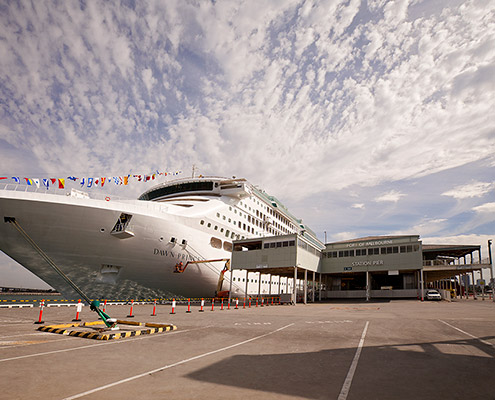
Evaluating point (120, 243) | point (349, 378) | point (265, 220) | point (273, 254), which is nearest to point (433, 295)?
point (273, 254)

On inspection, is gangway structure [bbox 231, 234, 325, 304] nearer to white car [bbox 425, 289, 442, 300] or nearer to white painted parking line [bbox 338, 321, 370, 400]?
white car [bbox 425, 289, 442, 300]

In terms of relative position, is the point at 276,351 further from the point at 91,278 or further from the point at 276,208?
the point at 276,208

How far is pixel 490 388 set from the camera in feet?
15.9

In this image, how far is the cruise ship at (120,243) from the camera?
2142cm

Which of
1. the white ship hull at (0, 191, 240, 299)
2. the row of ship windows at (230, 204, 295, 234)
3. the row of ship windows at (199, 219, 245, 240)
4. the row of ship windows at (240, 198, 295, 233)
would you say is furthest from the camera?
the row of ship windows at (240, 198, 295, 233)

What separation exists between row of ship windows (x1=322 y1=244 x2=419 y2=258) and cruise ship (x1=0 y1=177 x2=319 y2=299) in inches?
580

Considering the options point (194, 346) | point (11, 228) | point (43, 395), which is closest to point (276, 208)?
point (11, 228)

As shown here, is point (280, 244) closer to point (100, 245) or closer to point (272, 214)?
point (272, 214)

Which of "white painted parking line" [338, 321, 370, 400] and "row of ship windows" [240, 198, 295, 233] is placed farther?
"row of ship windows" [240, 198, 295, 233]

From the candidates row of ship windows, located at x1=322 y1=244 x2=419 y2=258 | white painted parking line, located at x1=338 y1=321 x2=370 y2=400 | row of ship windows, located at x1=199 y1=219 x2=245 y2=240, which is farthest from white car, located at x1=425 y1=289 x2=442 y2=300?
white painted parking line, located at x1=338 y1=321 x2=370 y2=400

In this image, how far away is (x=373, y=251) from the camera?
4062 cm

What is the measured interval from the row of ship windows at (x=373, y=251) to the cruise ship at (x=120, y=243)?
14733 mm

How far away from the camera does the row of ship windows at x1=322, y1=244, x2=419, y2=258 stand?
38594mm

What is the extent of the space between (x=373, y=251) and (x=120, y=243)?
29.8 m
